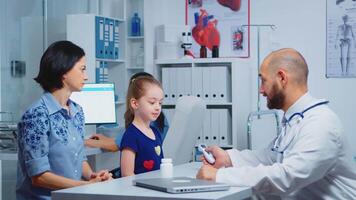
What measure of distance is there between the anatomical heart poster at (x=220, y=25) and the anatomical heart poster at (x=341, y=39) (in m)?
0.77

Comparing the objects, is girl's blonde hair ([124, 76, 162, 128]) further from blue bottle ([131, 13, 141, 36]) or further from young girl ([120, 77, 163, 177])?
blue bottle ([131, 13, 141, 36])

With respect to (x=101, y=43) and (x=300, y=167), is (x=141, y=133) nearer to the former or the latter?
(x=300, y=167)

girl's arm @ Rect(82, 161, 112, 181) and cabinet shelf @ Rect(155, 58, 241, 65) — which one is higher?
cabinet shelf @ Rect(155, 58, 241, 65)

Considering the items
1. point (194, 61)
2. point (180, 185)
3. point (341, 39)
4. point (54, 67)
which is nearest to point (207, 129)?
point (194, 61)

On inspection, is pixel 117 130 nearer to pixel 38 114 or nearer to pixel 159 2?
pixel 159 2

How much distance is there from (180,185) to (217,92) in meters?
3.53

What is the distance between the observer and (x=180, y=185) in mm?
2100

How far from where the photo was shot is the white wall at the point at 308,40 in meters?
5.54

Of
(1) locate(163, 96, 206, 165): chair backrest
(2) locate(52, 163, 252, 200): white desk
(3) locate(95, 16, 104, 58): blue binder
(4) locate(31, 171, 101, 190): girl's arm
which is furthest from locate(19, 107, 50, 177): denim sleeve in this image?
(3) locate(95, 16, 104, 58): blue binder

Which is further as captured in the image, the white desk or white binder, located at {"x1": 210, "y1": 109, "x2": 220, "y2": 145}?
white binder, located at {"x1": 210, "y1": 109, "x2": 220, "y2": 145}

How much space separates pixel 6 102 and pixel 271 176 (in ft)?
11.6

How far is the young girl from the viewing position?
2.97 m

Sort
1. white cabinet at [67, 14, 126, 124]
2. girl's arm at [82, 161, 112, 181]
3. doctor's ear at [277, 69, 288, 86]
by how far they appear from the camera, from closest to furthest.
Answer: doctor's ear at [277, 69, 288, 86] → girl's arm at [82, 161, 112, 181] → white cabinet at [67, 14, 126, 124]

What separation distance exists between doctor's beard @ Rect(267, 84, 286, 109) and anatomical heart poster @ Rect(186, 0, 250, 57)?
330 cm
